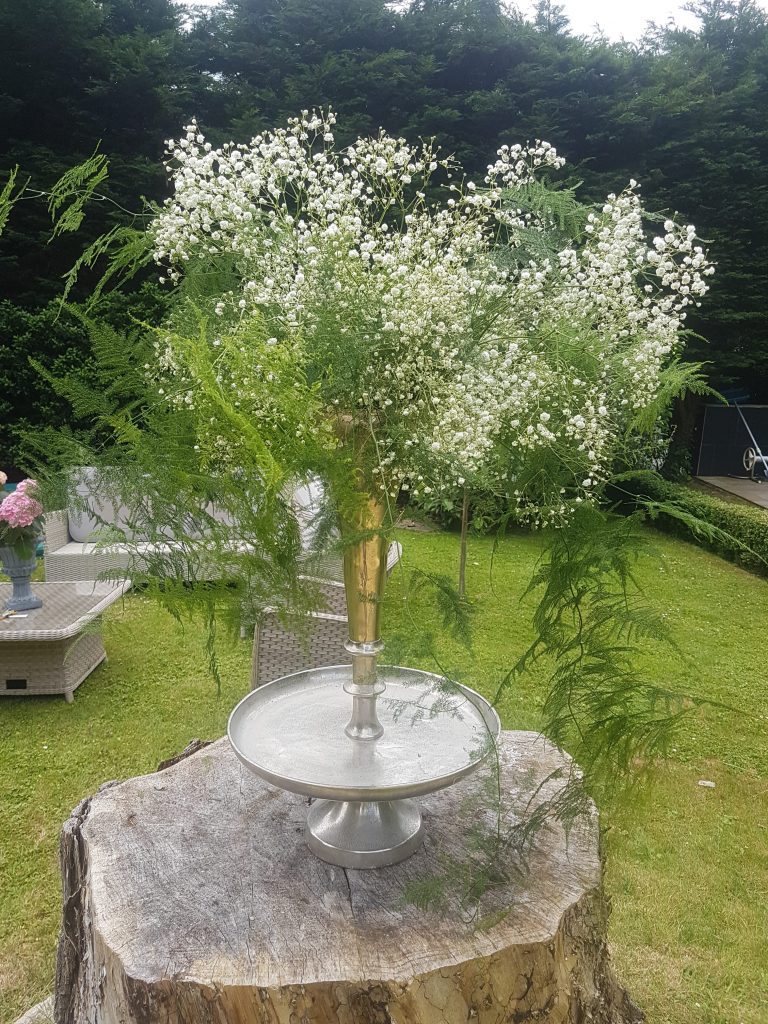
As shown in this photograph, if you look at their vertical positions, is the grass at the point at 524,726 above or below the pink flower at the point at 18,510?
below

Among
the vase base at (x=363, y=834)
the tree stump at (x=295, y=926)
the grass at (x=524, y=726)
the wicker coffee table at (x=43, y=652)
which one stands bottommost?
the grass at (x=524, y=726)

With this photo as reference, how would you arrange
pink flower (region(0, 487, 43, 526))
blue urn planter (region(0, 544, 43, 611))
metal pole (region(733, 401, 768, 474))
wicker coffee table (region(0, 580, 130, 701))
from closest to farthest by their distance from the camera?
wicker coffee table (region(0, 580, 130, 701)) → pink flower (region(0, 487, 43, 526)) → blue urn planter (region(0, 544, 43, 611)) → metal pole (region(733, 401, 768, 474))

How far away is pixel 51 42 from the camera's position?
31.6ft

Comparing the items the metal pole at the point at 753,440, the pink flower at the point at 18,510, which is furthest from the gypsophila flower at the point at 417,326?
the metal pole at the point at 753,440

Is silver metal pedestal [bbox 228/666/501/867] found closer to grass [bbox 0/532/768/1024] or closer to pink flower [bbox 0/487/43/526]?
grass [bbox 0/532/768/1024]

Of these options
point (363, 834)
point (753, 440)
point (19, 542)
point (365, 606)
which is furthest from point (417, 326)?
point (753, 440)

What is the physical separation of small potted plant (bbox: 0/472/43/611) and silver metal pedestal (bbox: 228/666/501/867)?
3081mm

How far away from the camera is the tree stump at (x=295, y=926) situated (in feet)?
4.49

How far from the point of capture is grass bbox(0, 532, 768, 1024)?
232cm

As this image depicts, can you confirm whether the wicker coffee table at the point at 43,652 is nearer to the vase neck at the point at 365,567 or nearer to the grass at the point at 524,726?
the grass at the point at 524,726

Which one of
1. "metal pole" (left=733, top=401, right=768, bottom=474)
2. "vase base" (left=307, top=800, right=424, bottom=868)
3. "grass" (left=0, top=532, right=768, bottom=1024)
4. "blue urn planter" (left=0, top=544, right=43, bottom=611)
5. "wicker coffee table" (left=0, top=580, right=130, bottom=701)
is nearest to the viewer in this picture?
"vase base" (left=307, top=800, right=424, bottom=868)

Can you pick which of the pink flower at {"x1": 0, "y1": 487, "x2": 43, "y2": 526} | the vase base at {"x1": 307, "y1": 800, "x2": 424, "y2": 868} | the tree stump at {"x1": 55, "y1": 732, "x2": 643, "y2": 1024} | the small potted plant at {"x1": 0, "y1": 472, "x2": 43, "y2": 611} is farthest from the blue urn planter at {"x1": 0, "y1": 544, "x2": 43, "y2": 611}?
the vase base at {"x1": 307, "y1": 800, "x2": 424, "y2": 868}

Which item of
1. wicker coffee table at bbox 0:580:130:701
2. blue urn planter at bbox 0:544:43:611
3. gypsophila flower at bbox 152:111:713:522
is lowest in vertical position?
wicker coffee table at bbox 0:580:130:701

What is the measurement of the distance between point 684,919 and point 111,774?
2.61 m
